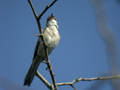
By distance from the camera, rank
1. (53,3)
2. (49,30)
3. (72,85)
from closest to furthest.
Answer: (53,3)
(72,85)
(49,30)

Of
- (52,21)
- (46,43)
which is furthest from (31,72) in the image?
(52,21)

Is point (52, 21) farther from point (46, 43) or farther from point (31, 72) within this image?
point (31, 72)

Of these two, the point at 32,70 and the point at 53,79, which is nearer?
the point at 53,79

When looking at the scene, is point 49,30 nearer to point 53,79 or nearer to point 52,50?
point 52,50

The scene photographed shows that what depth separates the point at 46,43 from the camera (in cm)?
548

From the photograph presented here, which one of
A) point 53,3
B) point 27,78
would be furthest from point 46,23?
point 53,3

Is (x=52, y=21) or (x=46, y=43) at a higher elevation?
(x=52, y=21)

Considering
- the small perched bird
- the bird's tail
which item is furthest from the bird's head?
the bird's tail

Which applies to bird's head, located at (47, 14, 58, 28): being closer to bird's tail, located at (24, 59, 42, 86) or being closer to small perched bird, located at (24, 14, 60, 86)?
small perched bird, located at (24, 14, 60, 86)

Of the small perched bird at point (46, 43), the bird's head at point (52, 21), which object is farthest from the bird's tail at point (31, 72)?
the bird's head at point (52, 21)

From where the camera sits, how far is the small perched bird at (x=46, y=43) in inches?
199

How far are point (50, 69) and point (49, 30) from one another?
2.19m

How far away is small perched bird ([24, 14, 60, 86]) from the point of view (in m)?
5.06

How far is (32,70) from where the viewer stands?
5.16 metres
